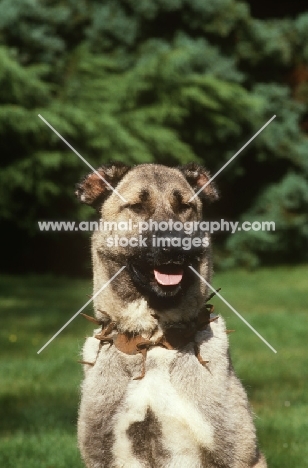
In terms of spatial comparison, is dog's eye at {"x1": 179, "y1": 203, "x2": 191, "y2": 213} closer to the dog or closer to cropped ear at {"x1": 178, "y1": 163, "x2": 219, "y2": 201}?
the dog

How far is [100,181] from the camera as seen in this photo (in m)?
4.28

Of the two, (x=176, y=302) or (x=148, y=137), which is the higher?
(x=148, y=137)

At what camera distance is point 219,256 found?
2020 centimetres

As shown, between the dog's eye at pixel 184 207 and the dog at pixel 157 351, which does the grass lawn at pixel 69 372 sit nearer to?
the dog at pixel 157 351

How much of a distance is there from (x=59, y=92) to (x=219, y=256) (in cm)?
591

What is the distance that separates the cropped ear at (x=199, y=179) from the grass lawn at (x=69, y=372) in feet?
3.68

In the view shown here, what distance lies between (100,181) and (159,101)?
45.6 ft

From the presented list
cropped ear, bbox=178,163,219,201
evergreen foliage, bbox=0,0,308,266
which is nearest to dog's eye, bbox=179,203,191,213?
cropped ear, bbox=178,163,219,201

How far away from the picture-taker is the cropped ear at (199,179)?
438 centimetres

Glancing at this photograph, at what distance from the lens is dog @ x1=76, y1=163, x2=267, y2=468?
3652mm

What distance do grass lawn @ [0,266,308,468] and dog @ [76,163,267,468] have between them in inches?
25.9

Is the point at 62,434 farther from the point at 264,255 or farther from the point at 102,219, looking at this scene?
the point at 264,255

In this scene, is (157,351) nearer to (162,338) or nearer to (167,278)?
(162,338)

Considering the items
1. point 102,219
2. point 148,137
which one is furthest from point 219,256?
point 102,219
